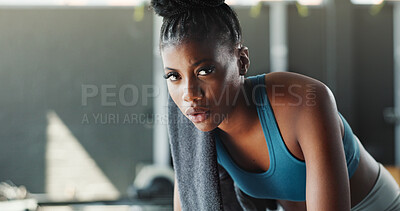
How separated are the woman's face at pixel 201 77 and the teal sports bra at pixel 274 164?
3.2 inches

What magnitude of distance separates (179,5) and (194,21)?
1.4 inches

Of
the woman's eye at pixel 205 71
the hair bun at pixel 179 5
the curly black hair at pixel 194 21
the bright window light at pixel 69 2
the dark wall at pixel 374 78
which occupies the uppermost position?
the bright window light at pixel 69 2

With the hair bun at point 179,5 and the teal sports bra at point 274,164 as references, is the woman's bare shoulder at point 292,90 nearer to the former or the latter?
the teal sports bra at point 274,164

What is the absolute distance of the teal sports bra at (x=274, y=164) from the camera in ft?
2.12

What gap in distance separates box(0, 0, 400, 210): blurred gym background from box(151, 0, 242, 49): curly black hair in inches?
50.4

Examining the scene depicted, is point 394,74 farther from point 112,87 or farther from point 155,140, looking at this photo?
point 112,87

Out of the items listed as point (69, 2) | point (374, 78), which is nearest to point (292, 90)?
point (69, 2)

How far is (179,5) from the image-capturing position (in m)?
0.58

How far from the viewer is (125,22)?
78.0 inches

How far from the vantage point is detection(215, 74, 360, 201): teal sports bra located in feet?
2.12

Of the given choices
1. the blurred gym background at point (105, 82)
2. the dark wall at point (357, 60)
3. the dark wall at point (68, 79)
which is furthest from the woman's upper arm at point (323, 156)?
the dark wall at point (357, 60)

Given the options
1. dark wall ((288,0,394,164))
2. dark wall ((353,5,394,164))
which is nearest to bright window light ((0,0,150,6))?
dark wall ((288,0,394,164))

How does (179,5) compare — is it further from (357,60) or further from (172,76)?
(357,60)

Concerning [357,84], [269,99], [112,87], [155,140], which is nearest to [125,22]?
[112,87]
